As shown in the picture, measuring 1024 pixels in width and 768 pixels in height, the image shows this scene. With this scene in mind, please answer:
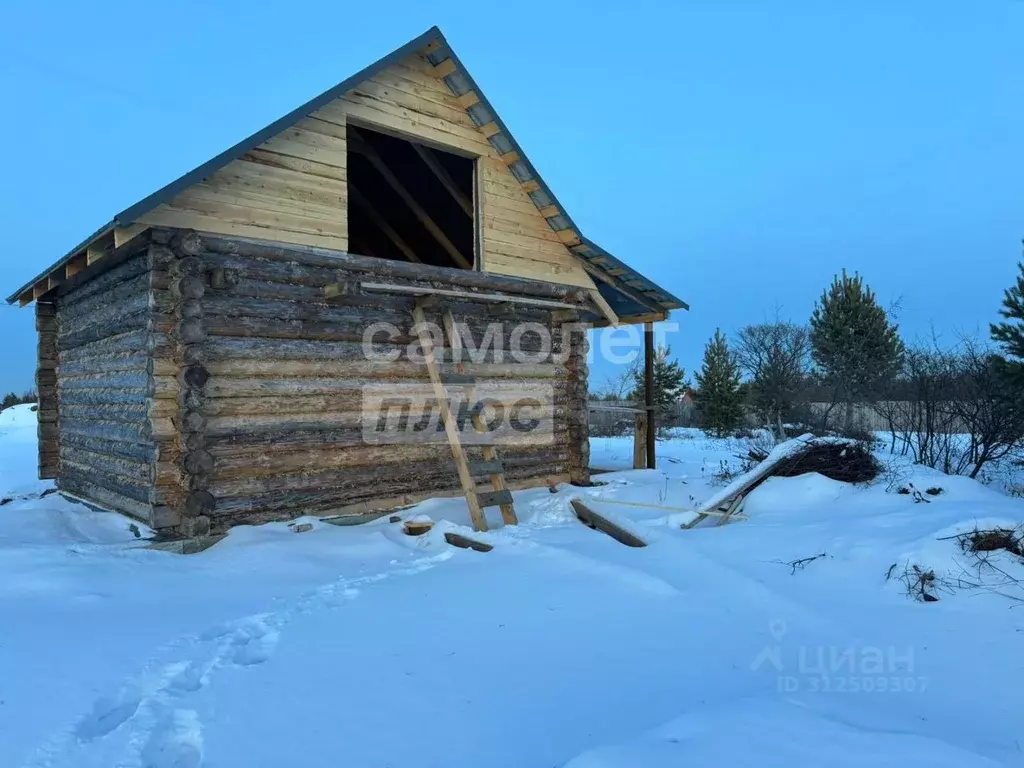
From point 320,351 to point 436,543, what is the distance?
2.86 m

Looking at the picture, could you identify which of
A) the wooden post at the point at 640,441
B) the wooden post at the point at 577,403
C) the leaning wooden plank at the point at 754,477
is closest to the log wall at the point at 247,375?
the wooden post at the point at 577,403

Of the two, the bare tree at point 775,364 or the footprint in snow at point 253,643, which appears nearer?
the footprint in snow at point 253,643

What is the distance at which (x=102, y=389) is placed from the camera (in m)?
8.44

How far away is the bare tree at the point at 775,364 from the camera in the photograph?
64.1 ft

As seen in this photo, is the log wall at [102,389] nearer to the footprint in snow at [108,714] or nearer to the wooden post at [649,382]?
the footprint in snow at [108,714]

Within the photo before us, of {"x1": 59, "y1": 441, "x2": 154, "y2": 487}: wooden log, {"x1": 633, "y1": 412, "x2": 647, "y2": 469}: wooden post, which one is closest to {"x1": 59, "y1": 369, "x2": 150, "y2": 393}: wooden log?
{"x1": 59, "y1": 441, "x2": 154, "y2": 487}: wooden log

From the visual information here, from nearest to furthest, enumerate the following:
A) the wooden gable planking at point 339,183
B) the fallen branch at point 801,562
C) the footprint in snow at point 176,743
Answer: the footprint in snow at point 176,743, the fallen branch at point 801,562, the wooden gable planking at point 339,183

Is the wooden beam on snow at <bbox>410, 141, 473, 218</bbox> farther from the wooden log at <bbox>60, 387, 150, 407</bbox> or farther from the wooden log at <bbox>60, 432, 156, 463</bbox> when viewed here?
the wooden log at <bbox>60, 432, 156, 463</bbox>

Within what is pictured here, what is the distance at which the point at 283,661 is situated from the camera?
3990 millimetres

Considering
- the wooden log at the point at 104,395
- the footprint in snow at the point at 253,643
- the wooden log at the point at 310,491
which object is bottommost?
the footprint in snow at the point at 253,643

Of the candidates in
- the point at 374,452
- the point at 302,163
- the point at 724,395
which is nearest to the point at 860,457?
the point at 374,452

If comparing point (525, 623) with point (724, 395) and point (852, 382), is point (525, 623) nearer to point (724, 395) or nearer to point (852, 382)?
point (852, 382)

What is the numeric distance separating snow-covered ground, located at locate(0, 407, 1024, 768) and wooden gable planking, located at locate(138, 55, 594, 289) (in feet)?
11.8

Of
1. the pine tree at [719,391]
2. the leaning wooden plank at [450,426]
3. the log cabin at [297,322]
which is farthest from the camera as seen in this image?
the pine tree at [719,391]
